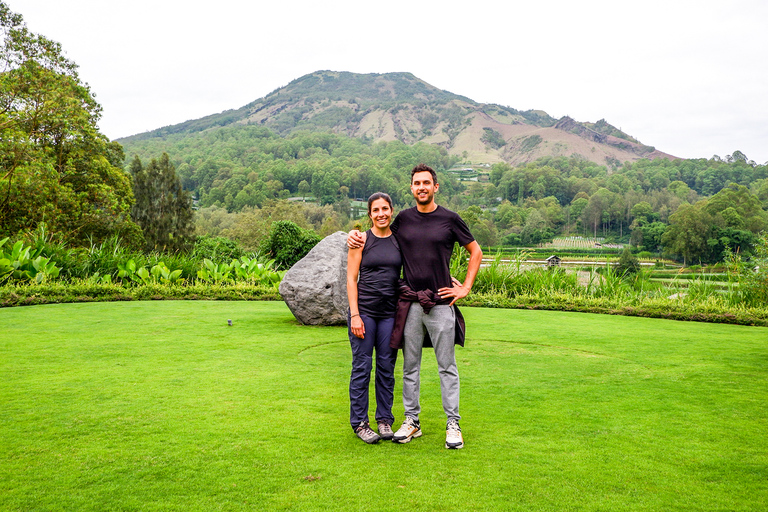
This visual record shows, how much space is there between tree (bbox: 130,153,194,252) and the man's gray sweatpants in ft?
147

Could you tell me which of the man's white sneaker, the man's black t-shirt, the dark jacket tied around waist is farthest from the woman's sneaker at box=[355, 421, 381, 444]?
the man's black t-shirt

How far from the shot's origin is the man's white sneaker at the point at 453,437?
139 inches

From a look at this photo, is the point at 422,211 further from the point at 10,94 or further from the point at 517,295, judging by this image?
the point at 10,94

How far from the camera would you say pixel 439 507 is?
2.80m

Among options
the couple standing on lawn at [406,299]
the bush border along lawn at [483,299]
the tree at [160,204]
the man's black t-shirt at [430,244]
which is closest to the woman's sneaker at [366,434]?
the couple standing on lawn at [406,299]

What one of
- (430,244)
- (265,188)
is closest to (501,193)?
(265,188)

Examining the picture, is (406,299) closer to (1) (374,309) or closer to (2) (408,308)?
(2) (408,308)

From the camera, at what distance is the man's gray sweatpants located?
369 centimetres

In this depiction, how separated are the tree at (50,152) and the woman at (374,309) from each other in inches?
674

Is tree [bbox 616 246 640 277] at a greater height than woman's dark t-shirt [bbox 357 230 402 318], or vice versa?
woman's dark t-shirt [bbox 357 230 402 318]

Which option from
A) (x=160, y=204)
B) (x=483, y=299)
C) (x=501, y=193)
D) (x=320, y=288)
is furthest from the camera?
(x=501, y=193)

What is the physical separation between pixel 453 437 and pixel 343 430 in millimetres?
828

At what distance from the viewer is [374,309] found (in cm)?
380

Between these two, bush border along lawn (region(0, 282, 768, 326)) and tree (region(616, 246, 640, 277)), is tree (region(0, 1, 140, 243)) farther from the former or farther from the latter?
tree (region(616, 246, 640, 277))
